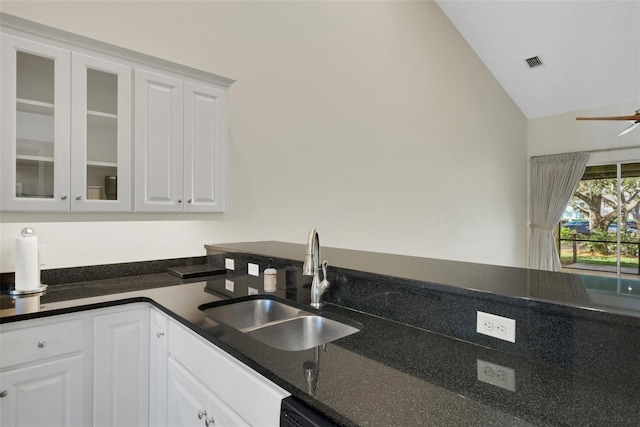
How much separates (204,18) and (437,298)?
2.60m

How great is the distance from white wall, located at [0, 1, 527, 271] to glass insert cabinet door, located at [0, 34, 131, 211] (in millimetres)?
189

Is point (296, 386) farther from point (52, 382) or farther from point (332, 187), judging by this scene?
point (332, 187)

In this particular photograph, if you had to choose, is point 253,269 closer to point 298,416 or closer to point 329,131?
point 298,416

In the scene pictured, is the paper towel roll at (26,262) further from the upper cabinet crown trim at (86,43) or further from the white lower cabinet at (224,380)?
the upper cabinet crown trim at (86,43)

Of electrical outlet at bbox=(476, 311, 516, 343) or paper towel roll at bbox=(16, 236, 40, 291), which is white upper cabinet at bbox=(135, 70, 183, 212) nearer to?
paper towel roll at bbox=(16, 236, 40, 291)

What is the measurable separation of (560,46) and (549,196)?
2.29m

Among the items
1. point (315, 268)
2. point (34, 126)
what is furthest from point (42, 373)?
point (315, 268)

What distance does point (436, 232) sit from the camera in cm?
454

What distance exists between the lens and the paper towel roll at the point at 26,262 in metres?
1.76

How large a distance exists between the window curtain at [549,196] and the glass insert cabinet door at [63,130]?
594cm

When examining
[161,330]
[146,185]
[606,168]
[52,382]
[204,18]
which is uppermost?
[204,18]

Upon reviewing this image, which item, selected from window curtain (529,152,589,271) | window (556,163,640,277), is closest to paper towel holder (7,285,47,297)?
window curtain (529,152,589,271)

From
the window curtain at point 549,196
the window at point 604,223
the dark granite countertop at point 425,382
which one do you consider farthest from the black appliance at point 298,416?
the window curtain at point 549,196

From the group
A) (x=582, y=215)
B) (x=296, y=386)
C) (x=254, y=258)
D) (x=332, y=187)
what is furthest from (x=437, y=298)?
(x=582, y=215)
